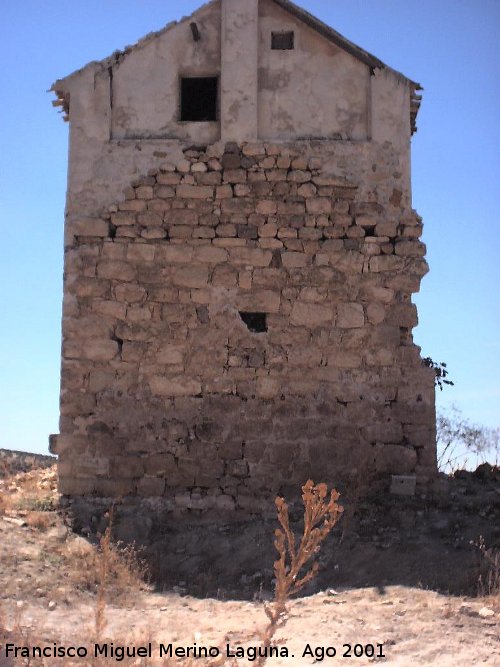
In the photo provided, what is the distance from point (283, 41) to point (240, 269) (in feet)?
8.88

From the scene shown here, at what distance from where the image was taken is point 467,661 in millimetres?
4172

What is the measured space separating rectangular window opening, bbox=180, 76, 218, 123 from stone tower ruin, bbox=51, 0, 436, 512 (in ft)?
1.70

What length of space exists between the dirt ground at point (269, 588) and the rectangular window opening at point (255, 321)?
6.49 ft

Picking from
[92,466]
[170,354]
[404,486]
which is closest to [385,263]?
[404,486]

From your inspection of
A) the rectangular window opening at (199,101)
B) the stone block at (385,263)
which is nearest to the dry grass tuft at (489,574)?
the stone block at (385,263)

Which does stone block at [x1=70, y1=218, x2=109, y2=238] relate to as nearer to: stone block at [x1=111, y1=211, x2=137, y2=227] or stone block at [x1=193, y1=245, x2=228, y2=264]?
stone block at [x1=111, y1=211, x2=137, y2=227]

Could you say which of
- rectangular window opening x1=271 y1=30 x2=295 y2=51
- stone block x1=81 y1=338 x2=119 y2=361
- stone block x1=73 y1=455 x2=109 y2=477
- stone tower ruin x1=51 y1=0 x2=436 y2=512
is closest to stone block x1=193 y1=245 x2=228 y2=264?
stone tower ruin x1=51 y1=0 x2=436 y2=512

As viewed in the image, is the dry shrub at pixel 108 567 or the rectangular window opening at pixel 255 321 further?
the rectangular window opening at pixel 255 321

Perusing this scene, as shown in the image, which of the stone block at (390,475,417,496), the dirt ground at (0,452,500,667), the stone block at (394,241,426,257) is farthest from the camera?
the stone block at (394,241,426,257)

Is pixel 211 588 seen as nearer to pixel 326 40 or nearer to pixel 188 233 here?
pixel 188 233

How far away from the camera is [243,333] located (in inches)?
307

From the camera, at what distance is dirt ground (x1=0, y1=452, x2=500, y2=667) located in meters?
4.50

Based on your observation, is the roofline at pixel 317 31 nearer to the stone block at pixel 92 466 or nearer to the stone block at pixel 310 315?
the stone block at pixel 310 315

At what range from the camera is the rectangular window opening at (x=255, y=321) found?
26.1 ft
